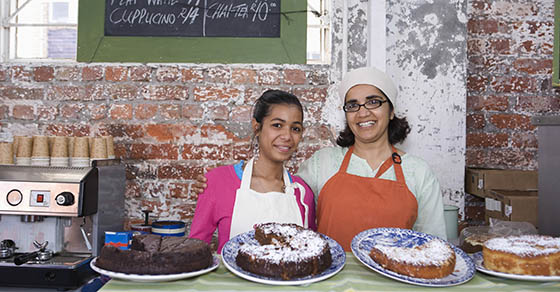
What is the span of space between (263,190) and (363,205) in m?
0.46

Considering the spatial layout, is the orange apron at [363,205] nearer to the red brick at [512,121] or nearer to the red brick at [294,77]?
the red brick at [294,77]

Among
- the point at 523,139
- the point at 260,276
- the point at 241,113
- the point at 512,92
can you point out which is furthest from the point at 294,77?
the point at 260,276

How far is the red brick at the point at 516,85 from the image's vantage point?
264cm

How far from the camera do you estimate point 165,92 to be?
2.56 meters

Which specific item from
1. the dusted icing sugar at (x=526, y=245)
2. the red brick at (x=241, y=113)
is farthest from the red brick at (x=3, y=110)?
the dusted icing sugar at (x=526, y=245)

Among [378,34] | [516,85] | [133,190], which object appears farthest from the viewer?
[516,85]

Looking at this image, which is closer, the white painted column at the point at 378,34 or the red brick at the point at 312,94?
the white painted column at the point at 378,34

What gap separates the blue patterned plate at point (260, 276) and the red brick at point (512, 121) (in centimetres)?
203

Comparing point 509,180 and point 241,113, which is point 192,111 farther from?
point 509,180

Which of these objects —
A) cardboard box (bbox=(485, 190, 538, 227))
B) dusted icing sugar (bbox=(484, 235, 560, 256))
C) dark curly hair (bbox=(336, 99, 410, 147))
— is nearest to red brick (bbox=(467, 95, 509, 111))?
cardboard box (bbox=(485, 190, 538, 227))

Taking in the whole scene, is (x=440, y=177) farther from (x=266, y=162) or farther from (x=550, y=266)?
(x=550, y=266)

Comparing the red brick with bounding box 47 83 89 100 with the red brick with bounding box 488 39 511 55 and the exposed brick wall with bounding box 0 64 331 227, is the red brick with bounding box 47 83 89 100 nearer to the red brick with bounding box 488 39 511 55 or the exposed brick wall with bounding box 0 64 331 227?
the exposed brick wall with bounding box 0 64 331 227

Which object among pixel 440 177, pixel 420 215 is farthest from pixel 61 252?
pixel 440 177

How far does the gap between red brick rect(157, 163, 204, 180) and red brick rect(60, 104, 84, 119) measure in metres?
0.64
